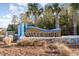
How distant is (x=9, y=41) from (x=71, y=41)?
81cm

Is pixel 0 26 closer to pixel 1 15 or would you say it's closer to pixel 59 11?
pixel 1 15

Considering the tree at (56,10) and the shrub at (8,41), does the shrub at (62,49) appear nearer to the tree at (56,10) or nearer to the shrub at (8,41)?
the tree at (56,10)

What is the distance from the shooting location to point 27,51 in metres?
2.54

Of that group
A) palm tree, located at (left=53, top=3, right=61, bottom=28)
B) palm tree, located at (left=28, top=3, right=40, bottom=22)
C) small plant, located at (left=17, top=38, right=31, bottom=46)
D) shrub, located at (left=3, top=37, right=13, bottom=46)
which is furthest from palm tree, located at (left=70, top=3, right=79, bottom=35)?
shrub, located at (left=3, top=37, right=13, bottom=46)

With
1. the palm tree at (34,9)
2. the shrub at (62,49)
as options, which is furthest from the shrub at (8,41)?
the shrub at (62,49)

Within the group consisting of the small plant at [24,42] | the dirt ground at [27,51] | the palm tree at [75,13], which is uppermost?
the palm tree at [75,13]

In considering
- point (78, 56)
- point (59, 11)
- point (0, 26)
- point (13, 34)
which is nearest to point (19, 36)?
point (13, 34)

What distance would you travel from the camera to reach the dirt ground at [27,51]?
253 cm

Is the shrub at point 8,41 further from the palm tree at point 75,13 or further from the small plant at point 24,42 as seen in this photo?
the palm tree at point 75,13

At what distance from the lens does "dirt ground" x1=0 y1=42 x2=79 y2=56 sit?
2.53 meters

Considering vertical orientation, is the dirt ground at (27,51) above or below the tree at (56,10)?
below

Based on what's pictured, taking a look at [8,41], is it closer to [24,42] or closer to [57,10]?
[24,42]

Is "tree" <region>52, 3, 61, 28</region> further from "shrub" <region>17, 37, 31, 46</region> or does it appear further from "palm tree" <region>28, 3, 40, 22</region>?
"shrub" <region>17, 37, 31, 46</region>

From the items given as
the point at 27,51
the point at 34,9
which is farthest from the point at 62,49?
the point at 34,9
